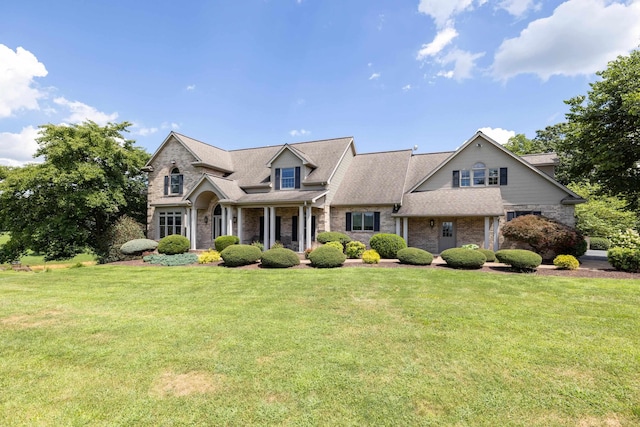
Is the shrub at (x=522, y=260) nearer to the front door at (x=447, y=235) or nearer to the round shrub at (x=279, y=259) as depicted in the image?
the front door at (x=447, y=235)

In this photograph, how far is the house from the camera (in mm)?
19406

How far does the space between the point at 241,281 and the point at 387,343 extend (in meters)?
7.64

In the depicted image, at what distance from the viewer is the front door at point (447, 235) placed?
20188 millimetres

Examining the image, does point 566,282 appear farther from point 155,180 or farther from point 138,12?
point 155,180

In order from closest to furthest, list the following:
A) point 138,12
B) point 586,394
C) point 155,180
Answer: point 586,394, point 138,12, point 155,180

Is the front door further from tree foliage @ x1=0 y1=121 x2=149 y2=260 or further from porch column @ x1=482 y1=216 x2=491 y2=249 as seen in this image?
tree foliage @ x1=0 y1=121 x2=149 y2=260

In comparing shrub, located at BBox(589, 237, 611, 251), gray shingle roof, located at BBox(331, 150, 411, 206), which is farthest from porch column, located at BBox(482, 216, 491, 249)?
shrub, located at BBox(589, 237, 611, 251)

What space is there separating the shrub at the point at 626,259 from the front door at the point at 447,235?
7.80 meters

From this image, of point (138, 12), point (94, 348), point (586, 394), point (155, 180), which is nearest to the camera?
point (586, 394)

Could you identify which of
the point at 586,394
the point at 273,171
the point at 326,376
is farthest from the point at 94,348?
the point at 273,171

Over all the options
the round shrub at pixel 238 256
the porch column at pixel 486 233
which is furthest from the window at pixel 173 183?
the porch column at pixel 486 233

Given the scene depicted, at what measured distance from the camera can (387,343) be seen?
5781 millimetres

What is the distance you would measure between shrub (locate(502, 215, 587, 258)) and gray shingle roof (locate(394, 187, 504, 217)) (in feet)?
4.39

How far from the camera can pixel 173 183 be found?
80.5ft
